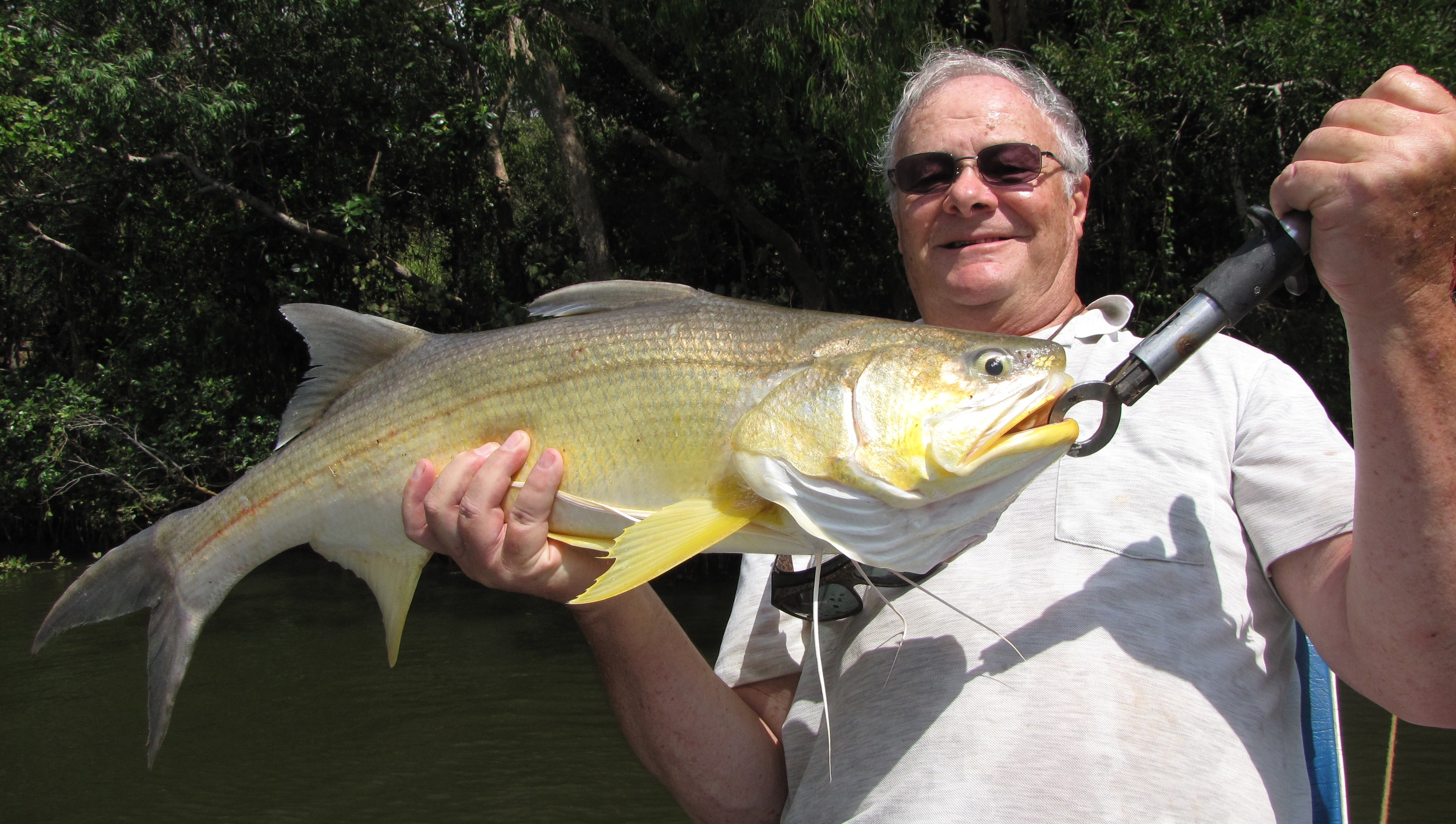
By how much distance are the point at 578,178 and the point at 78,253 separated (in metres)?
9.42

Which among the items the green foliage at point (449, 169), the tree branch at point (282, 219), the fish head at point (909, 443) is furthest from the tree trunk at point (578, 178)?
the fish head at point (909, 443)

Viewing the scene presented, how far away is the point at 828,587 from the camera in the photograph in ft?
7.02

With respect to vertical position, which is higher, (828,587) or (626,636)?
(828,587)

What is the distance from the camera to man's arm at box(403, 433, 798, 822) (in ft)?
6.70

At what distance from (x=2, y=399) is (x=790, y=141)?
40.5 ft

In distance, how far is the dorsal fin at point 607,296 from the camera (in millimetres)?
2098

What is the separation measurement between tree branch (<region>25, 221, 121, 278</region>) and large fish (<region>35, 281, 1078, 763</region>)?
16.9 metres

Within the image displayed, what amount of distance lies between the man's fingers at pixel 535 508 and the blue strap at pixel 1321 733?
1551 mm

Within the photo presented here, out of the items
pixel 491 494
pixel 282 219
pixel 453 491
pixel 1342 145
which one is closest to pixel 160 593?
pixel 453 491

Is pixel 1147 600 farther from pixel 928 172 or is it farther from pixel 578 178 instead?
pixel 578 178

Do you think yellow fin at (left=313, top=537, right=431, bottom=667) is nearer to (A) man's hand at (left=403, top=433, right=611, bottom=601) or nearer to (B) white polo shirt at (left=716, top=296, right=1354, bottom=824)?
(A) man's hand at (left=403, top=433, right=611, bottom=601)

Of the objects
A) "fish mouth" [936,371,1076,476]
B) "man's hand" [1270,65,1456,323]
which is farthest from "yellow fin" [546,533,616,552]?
"man's hand" [1270,65,1456,323]

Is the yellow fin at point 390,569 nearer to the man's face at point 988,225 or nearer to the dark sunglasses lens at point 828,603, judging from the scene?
the dark sunglasses lens at point 828,603

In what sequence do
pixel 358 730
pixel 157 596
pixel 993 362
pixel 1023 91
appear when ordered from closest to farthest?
pixel 993 362 → pixel 157 596 → pixel 1023 91 → pixel 358 730
